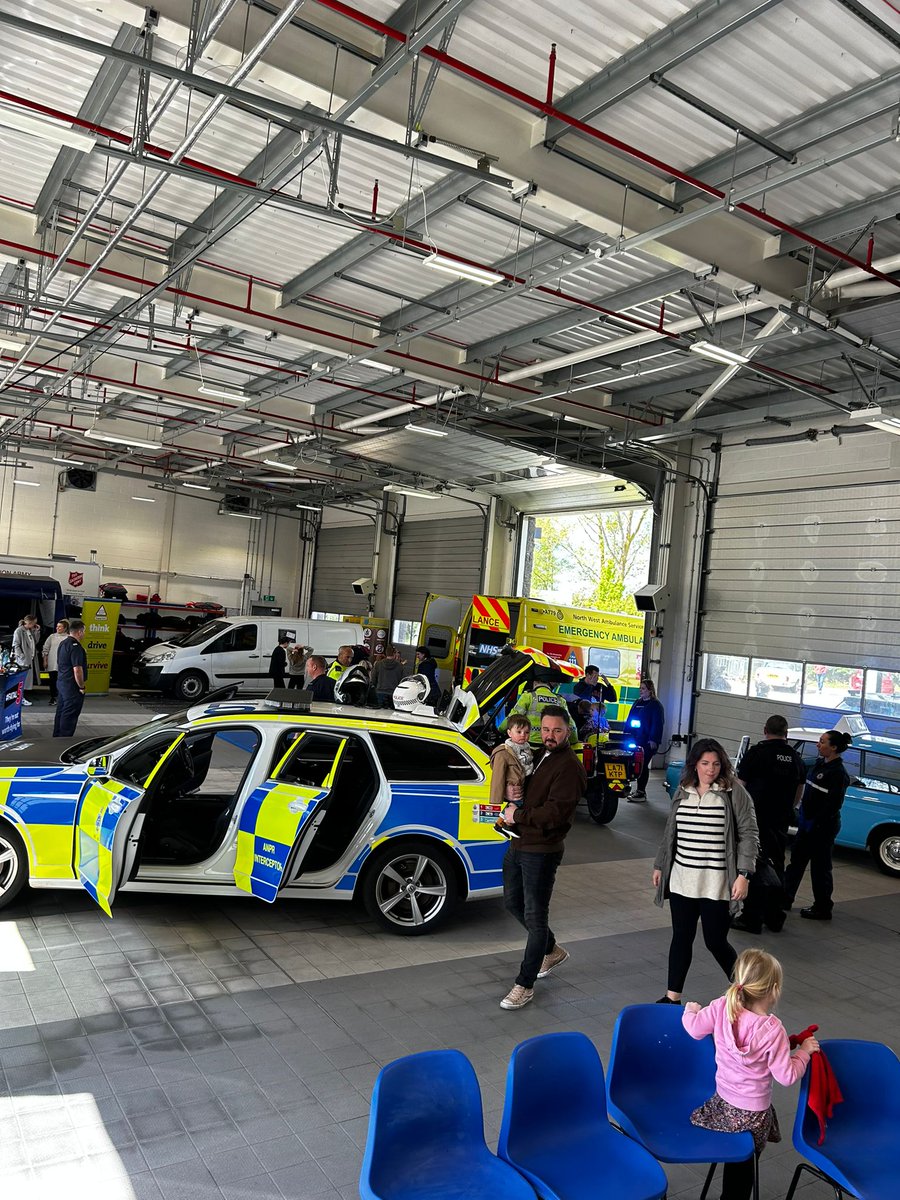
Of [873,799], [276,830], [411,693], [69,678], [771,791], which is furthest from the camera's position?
[69,678]

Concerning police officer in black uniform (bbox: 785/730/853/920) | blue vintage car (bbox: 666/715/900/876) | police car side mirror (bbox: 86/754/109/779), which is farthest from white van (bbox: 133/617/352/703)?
police officer in black uniform (bbox: 785/730/853/920)

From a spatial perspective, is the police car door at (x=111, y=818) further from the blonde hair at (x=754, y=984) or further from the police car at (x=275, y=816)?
the blonde hair at (x=754, y=984)

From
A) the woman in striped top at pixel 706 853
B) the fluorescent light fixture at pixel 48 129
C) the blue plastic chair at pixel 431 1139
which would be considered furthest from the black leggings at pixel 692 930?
the fluorescent light fixture at pixel 48 129

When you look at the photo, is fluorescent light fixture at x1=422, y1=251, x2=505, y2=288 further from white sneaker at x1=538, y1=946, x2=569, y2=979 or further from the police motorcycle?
white sneaker at x1=538, y1=946, x2=569, y2=979

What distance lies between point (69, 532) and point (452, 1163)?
85.5 feet

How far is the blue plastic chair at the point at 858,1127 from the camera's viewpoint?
9.53ft

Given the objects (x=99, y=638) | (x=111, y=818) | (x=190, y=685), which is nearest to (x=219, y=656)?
(x=190, y=685)

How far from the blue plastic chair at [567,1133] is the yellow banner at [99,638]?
16.8 meters

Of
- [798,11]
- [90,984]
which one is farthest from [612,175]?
[90,984]

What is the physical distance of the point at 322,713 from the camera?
20.5 feet

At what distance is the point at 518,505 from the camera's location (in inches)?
813

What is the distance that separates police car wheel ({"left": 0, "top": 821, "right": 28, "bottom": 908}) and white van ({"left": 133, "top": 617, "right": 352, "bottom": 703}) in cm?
1264

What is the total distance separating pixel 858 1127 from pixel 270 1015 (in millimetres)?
2933

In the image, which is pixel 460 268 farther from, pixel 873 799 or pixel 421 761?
pixel 873 799
